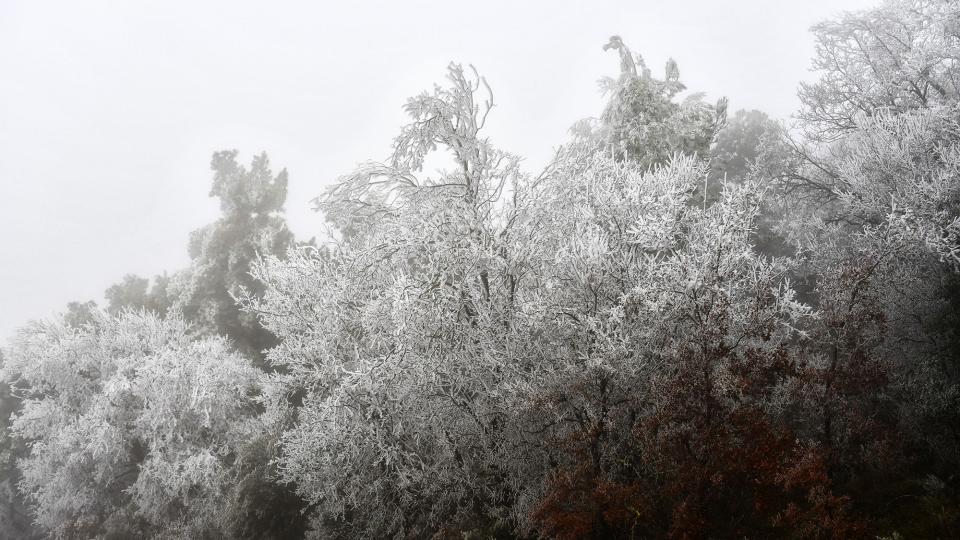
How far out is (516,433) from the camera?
8.99m

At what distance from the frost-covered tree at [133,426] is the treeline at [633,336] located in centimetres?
99

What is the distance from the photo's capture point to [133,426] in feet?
60.1

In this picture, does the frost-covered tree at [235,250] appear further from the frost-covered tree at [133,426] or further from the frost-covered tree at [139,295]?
the frost-covered tree at [133,426]

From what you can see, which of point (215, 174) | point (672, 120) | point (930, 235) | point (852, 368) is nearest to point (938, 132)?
point (930, 235)

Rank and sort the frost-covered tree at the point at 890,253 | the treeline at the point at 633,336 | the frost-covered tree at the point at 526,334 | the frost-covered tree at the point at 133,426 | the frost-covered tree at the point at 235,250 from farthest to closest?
the frost-covered tree at the point at 235,250 < the frost-covered tree at the point at 133,426 < the frost-covered tree at the point at 890,253 < the frost-covered tree at the point at 526,334 < the treeline at the point at 633,336

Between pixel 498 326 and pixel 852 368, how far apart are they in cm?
634

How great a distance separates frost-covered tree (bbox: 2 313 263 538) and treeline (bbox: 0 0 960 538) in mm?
993

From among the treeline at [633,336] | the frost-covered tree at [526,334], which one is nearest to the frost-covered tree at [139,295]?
the treeline at [633,336]

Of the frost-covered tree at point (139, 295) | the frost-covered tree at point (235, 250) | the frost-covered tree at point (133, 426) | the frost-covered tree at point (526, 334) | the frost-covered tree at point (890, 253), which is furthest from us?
the frost-covered tree at point (139, 295)

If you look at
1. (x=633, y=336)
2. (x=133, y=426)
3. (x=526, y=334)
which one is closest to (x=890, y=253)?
(x=633, y=336)

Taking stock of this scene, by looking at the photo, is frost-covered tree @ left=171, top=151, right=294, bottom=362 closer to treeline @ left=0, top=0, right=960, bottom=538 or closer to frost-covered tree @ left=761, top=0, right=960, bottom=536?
treeline @ left=0, top=0, right=960, bottom=538

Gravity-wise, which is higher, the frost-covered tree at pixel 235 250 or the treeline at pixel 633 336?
the frost-covered tree at pixel 235 250

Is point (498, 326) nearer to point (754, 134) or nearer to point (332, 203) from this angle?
point (332, 203)

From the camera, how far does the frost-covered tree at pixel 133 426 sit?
53.4ft
